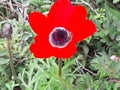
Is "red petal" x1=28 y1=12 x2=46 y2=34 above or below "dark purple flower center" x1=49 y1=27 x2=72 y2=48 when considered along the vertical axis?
above

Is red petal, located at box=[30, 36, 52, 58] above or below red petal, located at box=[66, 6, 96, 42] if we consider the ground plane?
below

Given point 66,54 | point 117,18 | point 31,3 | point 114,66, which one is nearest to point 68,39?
point 66,54

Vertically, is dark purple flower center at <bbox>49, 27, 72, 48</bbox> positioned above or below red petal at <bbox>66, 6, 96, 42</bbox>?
below

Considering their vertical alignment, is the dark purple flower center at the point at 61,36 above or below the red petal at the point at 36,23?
below

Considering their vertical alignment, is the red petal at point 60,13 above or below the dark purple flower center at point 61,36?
above

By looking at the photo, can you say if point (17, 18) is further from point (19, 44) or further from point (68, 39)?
point (68, 39)
